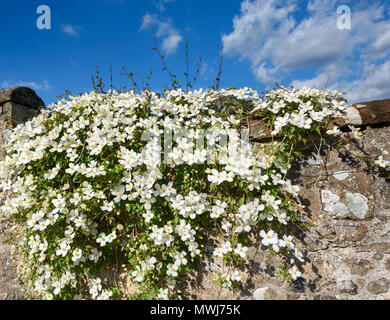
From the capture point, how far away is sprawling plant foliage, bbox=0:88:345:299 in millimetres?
2318

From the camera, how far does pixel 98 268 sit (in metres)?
2.55

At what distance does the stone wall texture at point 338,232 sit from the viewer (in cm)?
235

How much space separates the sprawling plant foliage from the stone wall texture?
141 millimetres

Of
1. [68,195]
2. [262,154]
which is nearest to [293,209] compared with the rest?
[262,154]

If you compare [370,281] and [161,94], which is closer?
[370,281]

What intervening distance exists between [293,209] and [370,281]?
3.02ft

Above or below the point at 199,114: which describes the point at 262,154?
below

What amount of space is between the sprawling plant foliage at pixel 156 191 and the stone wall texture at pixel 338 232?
0.46 feet

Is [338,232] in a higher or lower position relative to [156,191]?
lower

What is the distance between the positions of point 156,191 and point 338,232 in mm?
1761

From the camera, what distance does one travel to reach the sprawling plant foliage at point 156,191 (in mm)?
2318

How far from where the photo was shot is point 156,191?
93.1 inches

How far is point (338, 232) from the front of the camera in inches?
95.1
